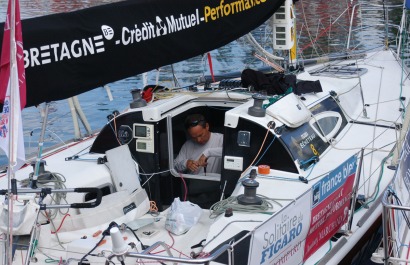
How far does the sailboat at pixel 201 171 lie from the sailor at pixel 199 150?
106 millimetres

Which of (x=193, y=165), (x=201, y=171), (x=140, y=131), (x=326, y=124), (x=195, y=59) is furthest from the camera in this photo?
(x=195, y=59)

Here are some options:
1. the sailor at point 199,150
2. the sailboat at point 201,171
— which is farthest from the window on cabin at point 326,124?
the sailor at point 199,150

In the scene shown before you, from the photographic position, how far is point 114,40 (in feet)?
13.7

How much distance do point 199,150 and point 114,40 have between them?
7.28 feet

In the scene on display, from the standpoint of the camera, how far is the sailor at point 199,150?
5980 millimetres

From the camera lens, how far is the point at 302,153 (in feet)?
18.1

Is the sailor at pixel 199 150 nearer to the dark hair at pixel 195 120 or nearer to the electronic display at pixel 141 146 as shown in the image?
the dark hair at pixel 195 120

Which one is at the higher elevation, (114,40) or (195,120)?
(114,40)

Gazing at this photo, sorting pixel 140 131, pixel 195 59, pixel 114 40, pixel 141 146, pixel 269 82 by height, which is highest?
pixel 114 40

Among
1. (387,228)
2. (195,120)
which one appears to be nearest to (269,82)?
(195,120)

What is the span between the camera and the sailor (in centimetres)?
598

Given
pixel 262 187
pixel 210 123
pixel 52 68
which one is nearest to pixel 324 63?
pixel 210 123

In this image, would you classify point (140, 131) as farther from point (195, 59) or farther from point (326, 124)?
point (195, 59)

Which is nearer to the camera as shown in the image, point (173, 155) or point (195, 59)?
point (173, 155)
